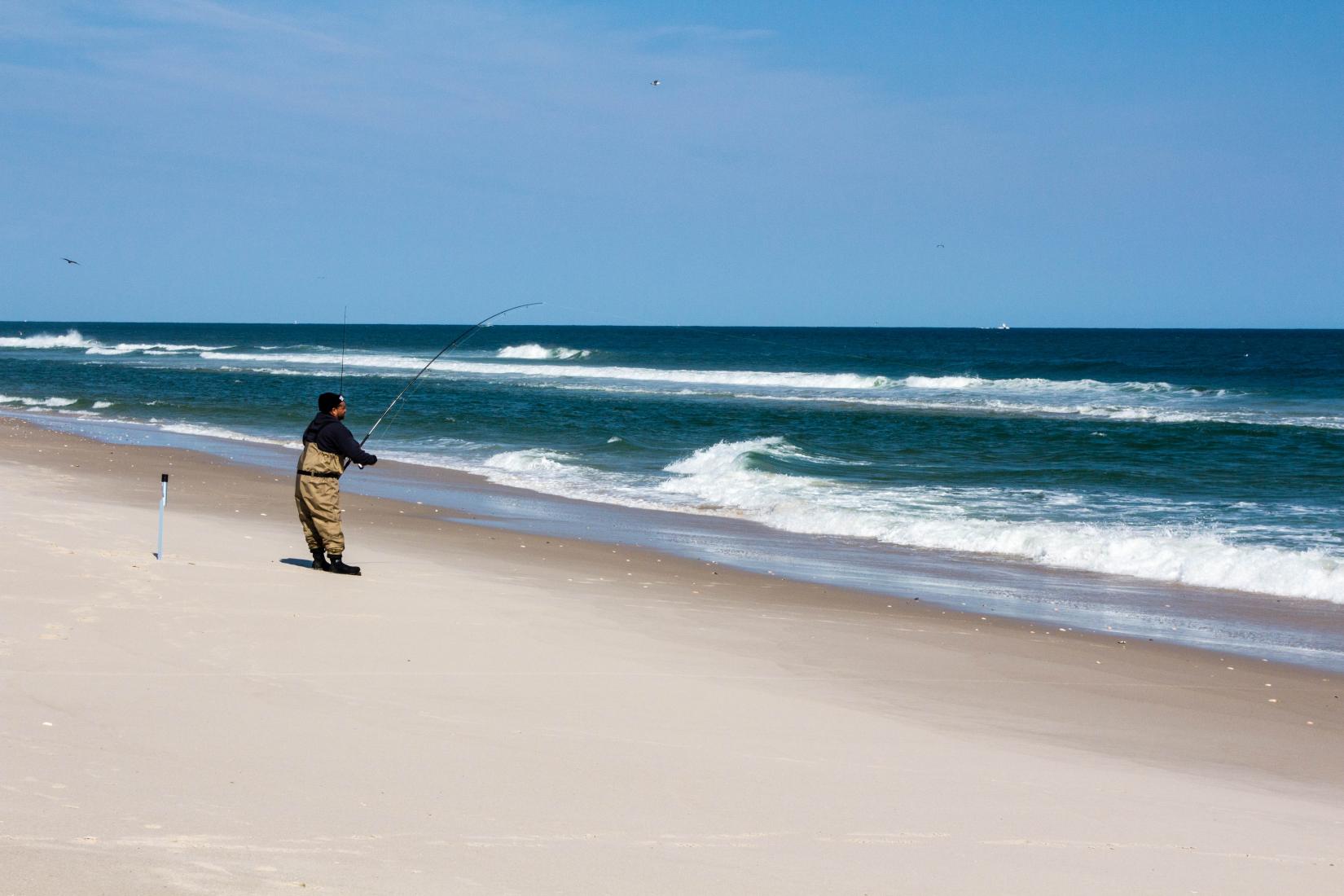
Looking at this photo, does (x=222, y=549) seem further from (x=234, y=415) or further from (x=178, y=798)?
(x=234, y=415)

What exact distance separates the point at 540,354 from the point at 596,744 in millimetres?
67091

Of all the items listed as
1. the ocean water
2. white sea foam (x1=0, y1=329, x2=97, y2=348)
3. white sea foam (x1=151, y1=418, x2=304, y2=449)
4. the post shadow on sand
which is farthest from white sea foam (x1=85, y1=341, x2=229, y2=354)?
the post shadow on sand

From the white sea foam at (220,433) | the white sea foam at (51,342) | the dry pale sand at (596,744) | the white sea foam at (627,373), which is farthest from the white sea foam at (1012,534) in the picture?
the white sea foam at (51,342)

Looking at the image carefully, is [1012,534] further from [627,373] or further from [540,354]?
[540,354]

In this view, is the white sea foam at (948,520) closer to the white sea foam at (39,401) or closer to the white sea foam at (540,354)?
the white sea foam at (39,401)

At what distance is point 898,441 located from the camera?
77.3ft

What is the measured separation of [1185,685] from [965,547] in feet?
17.3

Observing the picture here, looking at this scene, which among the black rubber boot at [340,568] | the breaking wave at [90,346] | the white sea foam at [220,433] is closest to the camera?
the black rubber boot at [340,568]

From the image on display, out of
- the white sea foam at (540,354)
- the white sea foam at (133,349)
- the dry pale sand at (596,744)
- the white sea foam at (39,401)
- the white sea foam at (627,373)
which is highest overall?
the white sea foam at (540,354)

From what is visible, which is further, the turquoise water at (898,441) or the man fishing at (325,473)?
the turquoise water at (898,441)

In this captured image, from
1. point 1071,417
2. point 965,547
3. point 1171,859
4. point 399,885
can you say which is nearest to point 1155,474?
point 965,547

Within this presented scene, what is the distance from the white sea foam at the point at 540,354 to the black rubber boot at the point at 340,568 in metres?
59.3

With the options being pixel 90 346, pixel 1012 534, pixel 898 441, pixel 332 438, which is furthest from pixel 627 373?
pixel 332 438

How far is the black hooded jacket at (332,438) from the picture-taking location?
801 cm
